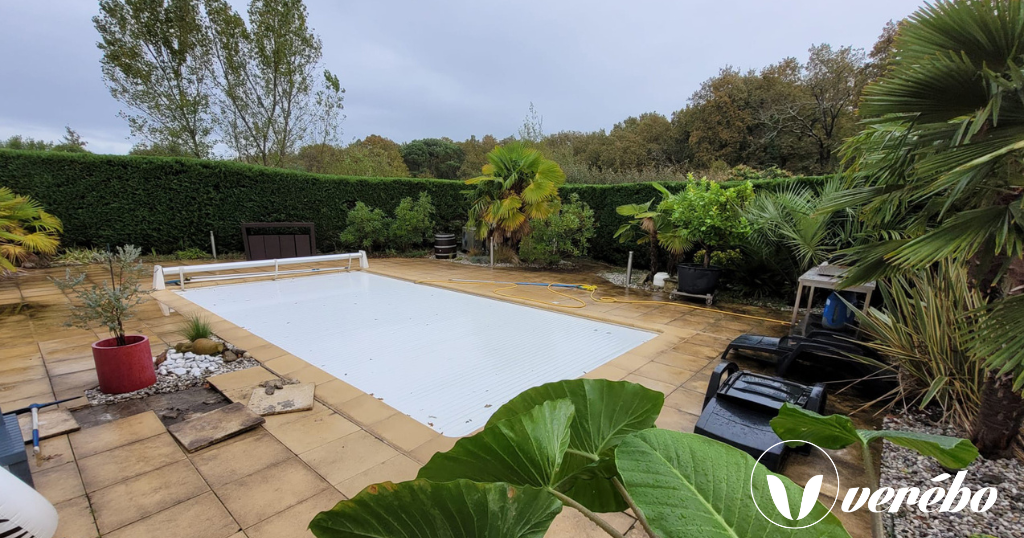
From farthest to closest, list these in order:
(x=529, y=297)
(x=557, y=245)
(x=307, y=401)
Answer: (x=557, y=245), (x=529, y=297), (x=307, y=401)

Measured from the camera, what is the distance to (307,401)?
2.33 meters

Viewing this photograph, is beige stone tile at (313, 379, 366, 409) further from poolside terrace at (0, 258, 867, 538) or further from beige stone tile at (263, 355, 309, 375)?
beige stone tile at (263, 355, 309, 375)

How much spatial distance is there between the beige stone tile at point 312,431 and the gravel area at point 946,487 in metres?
2.15

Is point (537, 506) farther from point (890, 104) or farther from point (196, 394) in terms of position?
point (196, 394)

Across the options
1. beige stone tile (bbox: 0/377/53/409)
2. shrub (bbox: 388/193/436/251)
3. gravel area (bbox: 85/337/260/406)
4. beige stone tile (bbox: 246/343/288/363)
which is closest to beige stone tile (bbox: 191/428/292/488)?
gravel area (bbox: 85/337/260/406)

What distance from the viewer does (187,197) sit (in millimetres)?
7973

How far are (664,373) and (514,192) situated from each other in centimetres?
578

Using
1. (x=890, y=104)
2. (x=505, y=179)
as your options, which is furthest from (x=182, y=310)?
(x=890, y=104)

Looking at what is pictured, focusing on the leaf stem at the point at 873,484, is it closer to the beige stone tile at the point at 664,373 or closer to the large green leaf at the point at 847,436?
the large green leaf at the point at 847,436

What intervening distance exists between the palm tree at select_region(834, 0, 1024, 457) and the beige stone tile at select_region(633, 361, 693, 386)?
127 cm

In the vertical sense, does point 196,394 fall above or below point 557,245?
below

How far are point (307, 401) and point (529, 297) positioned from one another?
3667 millimetres

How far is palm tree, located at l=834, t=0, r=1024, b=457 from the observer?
1.31 m

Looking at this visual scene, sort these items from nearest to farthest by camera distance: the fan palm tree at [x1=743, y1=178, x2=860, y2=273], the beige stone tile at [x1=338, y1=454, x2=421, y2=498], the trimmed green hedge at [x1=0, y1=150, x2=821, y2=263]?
the beige stone tile at [x1=338, y1=454, x2=421, y2=498]
the fan palm tree at [x1=743, y1=178, x2=860, y2=273]
the trimmed green hedge at [x1=0, y1=150, x2=821, y2=263]
